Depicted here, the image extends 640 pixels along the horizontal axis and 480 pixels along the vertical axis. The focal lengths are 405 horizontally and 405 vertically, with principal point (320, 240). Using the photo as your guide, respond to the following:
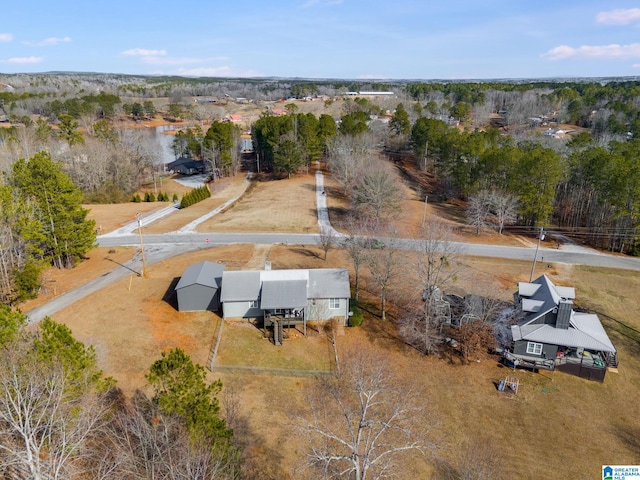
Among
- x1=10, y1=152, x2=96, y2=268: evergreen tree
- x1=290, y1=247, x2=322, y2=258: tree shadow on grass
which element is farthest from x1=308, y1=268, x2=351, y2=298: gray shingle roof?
x1=10, y1=152, x2=96, y2=268: evergreen tree

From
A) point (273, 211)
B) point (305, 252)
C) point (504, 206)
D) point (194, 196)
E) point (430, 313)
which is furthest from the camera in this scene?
point (194, 196)

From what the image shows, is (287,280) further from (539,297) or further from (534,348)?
(539,297)

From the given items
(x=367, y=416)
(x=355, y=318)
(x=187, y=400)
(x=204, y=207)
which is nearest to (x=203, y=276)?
(x=355, y=318)

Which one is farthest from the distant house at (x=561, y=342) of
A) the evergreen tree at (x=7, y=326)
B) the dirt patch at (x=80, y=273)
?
the dirt patch at (x=80, y=273)

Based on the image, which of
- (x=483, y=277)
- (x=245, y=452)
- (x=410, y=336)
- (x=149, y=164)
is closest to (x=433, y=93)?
(x=149, y=164)

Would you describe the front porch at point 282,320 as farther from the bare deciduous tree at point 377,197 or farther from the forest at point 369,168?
the bare deciduous tree at point 377,197

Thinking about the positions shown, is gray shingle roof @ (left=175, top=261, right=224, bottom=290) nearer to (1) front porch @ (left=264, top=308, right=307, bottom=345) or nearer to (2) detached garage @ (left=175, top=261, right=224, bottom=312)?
(2) detached garage @ (left=175, top=261, right=224, bottom=312)
